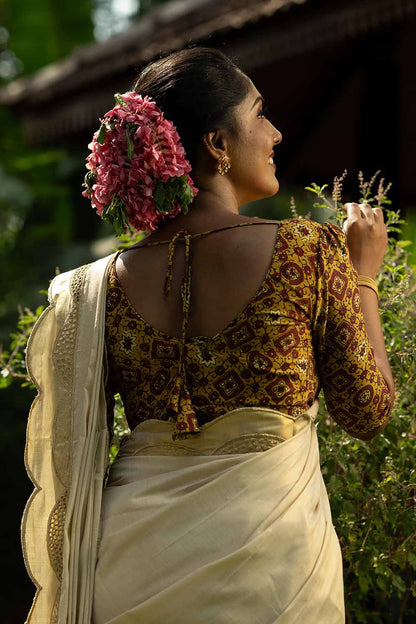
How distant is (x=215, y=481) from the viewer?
2.06m

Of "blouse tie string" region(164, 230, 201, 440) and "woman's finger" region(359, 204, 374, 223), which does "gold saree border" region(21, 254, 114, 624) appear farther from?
"woman's finger" region(359, 204, 374, 223)

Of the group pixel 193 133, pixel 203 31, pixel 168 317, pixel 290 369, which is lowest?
pixel 203 31

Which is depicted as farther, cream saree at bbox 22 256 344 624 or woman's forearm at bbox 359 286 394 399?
woman's forearm at bbox 359 286 394 399

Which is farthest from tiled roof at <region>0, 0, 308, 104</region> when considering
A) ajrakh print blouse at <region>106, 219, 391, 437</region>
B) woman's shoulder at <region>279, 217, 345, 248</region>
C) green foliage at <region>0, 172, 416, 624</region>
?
ajrakh print blouse at <region>106, 219, 391, 437</region>

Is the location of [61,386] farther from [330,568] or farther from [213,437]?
[330,568]

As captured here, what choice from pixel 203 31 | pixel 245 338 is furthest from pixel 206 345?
pixel 203 31

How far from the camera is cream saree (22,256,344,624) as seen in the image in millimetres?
2018

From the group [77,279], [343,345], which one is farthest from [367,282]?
[77,279]

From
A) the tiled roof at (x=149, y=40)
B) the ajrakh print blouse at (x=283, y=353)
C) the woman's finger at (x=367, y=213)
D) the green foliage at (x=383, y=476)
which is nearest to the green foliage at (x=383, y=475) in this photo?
the green foliage at (x=383, y=476)

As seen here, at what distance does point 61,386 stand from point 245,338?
51cm

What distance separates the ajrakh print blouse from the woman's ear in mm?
200

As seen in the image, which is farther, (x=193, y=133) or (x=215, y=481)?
(x=193, y=133)

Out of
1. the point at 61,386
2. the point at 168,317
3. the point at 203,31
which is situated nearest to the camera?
the point at 168,317

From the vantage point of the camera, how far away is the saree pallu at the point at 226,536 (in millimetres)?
2010
